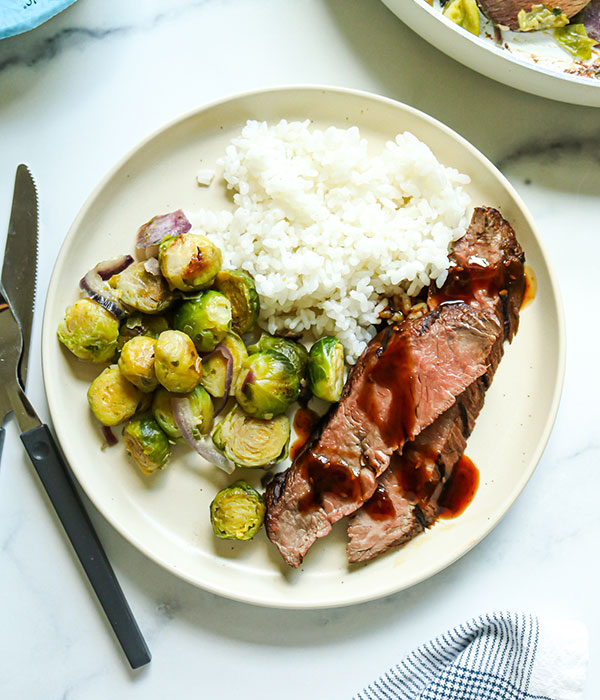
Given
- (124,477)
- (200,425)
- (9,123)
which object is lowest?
(124,477)

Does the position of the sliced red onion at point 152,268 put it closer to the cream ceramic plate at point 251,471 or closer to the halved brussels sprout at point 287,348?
the cream ceramic plate at point 251,471

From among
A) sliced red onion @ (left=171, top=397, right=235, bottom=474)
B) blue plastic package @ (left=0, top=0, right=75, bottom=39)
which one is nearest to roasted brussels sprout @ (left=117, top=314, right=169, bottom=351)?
sliced red onion @ (left=171, top=397, right=235, bottom=474)

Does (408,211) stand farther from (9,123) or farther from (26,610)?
(26,610)

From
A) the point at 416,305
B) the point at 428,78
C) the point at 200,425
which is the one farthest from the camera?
the point at 428,78

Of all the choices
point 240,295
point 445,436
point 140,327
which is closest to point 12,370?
point 140,327

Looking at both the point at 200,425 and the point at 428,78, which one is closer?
the point at 200,425

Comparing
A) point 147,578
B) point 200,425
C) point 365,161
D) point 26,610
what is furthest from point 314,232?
point 26,610
